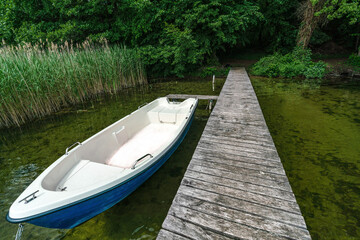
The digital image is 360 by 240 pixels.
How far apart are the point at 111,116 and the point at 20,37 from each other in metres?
10.3

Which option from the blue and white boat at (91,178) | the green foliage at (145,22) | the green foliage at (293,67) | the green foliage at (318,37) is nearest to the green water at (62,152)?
the blue and white boat at (91,178)

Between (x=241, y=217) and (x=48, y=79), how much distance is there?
23.9 feet

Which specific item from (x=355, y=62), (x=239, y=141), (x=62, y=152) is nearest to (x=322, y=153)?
(x=239, y=141)

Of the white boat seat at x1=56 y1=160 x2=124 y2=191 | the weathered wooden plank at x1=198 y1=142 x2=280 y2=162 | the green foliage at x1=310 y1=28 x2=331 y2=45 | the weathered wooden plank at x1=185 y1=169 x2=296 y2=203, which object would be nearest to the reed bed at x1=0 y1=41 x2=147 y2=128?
the white boat seat at x1=56 y1=160 x2=124 y2=191

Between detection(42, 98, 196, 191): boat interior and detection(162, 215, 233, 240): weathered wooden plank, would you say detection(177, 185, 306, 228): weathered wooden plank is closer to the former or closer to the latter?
detection(162, 215, 233, 240): weathered wooden plank

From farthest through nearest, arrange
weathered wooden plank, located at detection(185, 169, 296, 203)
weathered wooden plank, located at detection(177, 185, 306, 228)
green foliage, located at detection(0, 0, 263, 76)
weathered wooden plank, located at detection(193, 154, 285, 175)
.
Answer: green foliage, located at detection(0, 0, 263, 76)
weathered wooden plank, located at detection(193, 154, 285, 175)
weathered wooden plank, located at detection(185, 169, 296, 203)
weathered wooden plank, located at detection(177, 185, 306, 228)

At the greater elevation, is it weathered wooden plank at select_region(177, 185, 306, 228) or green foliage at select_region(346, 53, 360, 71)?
weathered wooden plank at select_region(177, 185, 306, 228)

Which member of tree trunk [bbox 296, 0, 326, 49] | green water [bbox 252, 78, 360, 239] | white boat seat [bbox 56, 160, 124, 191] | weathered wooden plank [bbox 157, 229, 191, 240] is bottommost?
green water [bbox 252, 78, 360, 239]

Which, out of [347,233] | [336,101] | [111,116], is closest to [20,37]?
[111,116]

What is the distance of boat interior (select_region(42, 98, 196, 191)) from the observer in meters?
2.37

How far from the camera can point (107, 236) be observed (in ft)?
7.54

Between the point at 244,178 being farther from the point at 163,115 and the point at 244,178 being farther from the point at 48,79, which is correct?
the point at 48,79

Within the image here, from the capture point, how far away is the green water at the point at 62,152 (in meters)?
2.39

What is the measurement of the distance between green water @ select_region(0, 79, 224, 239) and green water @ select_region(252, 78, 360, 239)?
2201 millimetres
